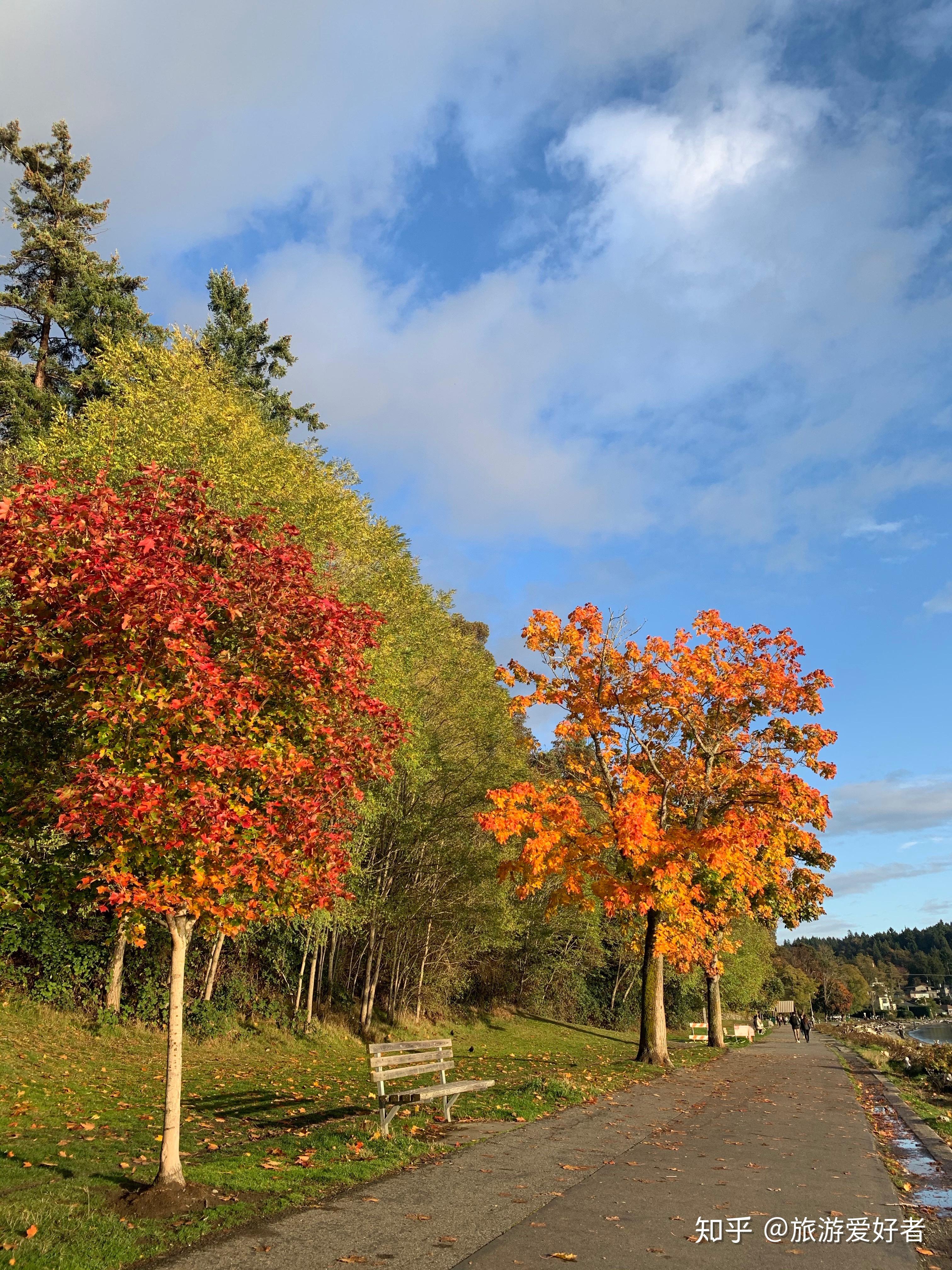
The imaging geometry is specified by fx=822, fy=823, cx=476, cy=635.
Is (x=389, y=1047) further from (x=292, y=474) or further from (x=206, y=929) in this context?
(x=292, y=474)

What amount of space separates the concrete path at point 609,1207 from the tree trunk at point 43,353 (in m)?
33.0

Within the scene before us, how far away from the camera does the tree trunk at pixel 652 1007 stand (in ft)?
67.2

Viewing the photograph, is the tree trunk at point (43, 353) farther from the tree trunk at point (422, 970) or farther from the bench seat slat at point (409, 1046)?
the bench seat slat at point (409, 1046)

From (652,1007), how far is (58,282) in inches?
1387

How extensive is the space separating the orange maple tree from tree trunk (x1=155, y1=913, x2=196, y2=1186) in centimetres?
1229

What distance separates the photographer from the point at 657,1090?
1548 cm

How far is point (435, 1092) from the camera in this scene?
32.3ft

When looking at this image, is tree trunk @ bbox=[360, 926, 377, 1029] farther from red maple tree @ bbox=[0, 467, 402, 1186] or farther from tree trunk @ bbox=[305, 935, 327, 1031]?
red maple tree @ bbox=[0, 467, 402, 1186]

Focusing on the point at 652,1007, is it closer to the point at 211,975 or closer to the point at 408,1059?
the point at 211,975

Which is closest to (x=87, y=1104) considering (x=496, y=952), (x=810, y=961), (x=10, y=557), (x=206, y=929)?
(x=206, y=929)

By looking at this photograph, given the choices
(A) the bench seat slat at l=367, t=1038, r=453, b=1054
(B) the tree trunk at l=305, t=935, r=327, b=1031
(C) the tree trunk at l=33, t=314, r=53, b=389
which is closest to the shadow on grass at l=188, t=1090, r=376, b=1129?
(A) the bench seat slat at l=367, t=1038, r=453, b=1054

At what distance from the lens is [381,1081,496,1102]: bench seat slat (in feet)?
31.3

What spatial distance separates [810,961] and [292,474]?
204031 mm

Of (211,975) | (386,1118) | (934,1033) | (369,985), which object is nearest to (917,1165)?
(386,1118)
